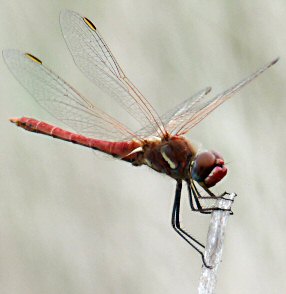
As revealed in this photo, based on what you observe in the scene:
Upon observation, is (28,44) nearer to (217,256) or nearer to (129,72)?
(129,72)

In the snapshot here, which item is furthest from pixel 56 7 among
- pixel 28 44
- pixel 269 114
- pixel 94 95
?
pixel 269 114

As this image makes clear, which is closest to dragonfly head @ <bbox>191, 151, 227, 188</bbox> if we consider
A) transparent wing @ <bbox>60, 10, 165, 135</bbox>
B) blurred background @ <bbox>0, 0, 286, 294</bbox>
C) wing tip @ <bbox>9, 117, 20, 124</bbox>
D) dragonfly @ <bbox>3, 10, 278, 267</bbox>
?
dragonfly @ <bbox>3, 10, 278, 267</bbox>

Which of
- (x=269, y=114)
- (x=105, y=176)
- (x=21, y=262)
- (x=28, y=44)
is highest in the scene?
(x=28, y=44)

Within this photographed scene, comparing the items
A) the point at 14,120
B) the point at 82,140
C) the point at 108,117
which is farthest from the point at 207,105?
the point at 14,120

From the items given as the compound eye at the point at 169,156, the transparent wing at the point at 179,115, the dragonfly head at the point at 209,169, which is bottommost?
the dragonfly head at the point at 209,169

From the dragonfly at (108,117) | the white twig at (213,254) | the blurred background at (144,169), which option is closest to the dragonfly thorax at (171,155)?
the dragonfly at (108,117)

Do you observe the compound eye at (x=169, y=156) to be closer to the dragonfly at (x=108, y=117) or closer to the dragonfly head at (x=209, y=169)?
the dragonfly at (x=108, y=117)

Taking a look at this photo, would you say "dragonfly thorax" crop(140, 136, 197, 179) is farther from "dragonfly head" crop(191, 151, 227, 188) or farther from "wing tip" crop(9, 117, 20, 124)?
"wing tip" crop(9, 117, 20, 124)
